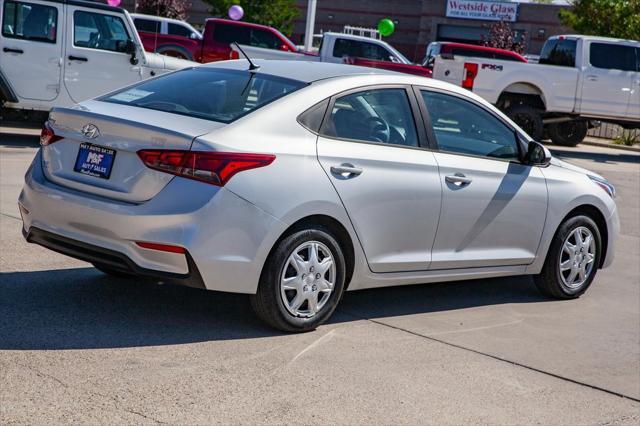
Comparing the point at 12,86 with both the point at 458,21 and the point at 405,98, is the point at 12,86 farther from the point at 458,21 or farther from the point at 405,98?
the point at 458,21

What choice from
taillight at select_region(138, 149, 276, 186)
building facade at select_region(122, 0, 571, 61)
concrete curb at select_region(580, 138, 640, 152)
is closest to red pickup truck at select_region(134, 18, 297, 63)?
concrete curb at select_region(580, 138, 640, 152)

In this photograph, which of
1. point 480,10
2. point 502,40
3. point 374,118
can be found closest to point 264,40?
point 502,40

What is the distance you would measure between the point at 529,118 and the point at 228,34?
8.47 meters

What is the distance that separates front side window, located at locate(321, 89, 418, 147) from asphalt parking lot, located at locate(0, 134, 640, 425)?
1.18 m

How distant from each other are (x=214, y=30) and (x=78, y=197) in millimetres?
20920

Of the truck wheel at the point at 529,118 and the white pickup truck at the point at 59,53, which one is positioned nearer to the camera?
the white pickup truck at the point at 59,53

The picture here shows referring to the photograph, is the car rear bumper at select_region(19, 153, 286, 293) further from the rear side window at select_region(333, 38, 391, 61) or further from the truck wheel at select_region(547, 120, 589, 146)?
the rear side window at select_region(333, 38, 391, 61)

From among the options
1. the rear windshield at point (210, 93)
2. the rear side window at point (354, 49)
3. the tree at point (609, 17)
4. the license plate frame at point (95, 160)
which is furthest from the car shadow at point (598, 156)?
the license plate frame at point (95, 160)

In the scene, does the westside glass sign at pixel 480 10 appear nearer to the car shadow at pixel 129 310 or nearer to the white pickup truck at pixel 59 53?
the white pickup truck at pixel 59 53

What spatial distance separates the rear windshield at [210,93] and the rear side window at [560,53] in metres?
16.7

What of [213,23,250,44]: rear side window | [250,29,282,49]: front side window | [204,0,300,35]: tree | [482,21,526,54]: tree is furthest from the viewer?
[204,0,300,35]: tree

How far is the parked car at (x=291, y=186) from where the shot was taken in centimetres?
559

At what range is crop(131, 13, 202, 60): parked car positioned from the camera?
88.3 feet

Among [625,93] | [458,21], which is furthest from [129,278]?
[458,21]
